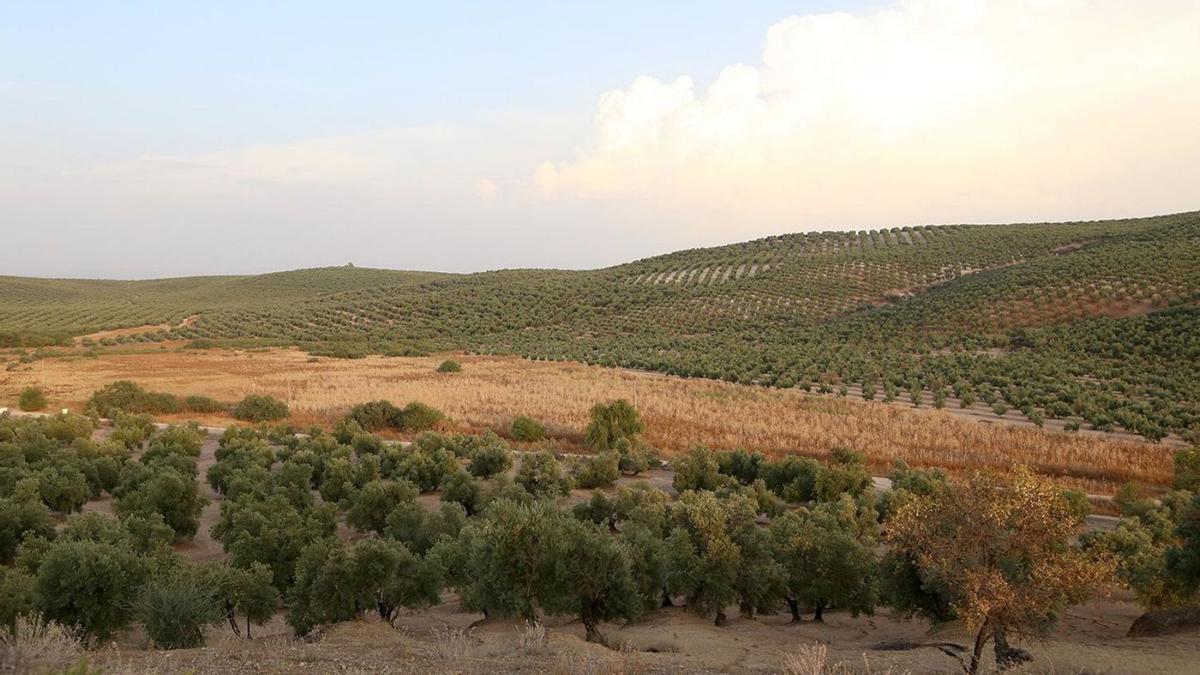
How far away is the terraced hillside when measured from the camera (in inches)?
2044

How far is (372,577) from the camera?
15.1 m

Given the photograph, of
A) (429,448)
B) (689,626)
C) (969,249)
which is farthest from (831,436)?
(969,249)

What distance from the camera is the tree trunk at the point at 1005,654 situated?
11.3 metres

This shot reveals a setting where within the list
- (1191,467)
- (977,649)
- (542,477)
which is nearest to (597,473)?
(542,477)

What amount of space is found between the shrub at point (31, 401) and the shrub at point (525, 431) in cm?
2754

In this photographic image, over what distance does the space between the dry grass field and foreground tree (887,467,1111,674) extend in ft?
63.1

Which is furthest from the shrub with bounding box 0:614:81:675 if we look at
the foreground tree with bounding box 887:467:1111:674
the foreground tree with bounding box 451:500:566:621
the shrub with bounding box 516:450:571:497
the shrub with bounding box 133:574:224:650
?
the shrub with bounding box 516:450:571:497

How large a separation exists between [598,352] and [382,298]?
63952 mm

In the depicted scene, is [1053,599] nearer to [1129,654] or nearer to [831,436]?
[1129,654]

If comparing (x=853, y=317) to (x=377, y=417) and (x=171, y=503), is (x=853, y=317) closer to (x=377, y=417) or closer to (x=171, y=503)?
(x=377, y=417)

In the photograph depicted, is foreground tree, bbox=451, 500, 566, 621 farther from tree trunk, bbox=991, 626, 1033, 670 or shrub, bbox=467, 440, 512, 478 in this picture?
shrub, bbox=467, 440, 512, 478

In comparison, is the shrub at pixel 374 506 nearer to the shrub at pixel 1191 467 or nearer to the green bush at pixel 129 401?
the shrub at pixel 1191 467

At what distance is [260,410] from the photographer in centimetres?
4097

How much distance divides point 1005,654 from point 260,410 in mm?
38059
